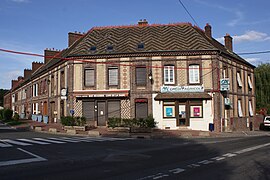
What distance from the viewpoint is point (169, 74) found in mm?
24734

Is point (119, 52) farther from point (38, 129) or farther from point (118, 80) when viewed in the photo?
point (38, 129)

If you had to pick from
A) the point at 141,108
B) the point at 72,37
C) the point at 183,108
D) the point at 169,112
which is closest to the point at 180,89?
the point at 183,108

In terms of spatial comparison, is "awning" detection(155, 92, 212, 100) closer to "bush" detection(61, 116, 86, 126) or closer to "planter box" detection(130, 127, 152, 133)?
"planter box" detection(130, 127, 152, 133)

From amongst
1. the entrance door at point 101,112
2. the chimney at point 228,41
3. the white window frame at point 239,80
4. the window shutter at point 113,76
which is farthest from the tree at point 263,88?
the entrance door at point 101,112

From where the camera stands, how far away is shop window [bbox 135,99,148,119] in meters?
24.8

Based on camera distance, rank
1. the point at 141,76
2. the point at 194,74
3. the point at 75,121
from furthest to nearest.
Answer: the point at 141,76, the point at 194,74, the point at 75,121

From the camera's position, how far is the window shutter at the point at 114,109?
82.6 feet

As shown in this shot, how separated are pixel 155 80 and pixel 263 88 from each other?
2239cm

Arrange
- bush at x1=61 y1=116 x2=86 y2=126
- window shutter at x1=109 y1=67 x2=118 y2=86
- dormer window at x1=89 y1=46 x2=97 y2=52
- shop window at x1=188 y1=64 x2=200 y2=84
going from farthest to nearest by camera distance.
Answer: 1. dormer window at x1=89 y1=46 x2=97 y2=52
2. window shutter at x1=109 y1=67 x2=118 y2=86
3. shop window at x1=188 y1=64 x2=200 y2=84
4. bush at x1=61 y1=116 x2=86 y2=126

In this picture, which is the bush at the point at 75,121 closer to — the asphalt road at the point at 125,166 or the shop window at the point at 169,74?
the shop window at the point at 169,74

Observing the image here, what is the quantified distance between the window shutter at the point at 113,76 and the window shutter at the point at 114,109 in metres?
1.64

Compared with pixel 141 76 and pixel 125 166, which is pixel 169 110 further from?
pixel 125 166

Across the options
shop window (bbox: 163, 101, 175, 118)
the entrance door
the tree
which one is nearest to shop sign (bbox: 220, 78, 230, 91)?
shop window (bbox: 163, 101, 175, 118)

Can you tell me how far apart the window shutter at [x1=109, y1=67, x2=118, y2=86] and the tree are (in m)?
23.7
